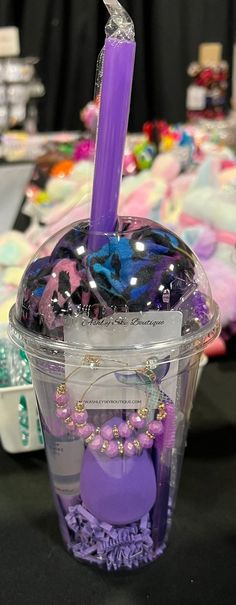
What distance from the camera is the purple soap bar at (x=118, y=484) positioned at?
46cm

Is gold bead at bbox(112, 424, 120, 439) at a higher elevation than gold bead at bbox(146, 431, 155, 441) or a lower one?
higher

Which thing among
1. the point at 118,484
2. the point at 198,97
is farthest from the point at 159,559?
the point at 198,97

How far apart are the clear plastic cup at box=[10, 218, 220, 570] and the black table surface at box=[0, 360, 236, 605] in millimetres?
20

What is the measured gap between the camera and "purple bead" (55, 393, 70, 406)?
1.46 feet

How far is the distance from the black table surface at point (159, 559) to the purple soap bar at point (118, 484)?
5 cm

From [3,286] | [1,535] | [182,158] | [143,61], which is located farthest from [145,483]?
[143,61]

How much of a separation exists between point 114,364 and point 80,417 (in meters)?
0.05

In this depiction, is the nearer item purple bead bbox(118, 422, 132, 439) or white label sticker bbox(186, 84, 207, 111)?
purple bead bbox(118, 422, 132, 439)

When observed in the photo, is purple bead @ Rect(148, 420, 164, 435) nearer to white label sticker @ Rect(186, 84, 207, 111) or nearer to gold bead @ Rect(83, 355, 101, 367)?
gold bead @ Rect(83, 355, 101, 367)

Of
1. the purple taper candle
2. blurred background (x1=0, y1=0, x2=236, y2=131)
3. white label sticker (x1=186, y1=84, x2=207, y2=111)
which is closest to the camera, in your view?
the purple taper candle

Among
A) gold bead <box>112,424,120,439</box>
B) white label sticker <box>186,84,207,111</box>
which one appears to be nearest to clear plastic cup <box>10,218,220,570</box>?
gold bead <box>112,424,120,439</box>

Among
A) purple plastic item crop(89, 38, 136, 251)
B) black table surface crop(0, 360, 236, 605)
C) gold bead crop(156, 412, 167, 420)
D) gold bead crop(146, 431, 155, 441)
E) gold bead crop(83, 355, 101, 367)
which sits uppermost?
purple plastic item crop(89, 38, 136, 251)

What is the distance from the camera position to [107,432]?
44 centimetres

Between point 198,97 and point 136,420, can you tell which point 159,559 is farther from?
point 198,97
